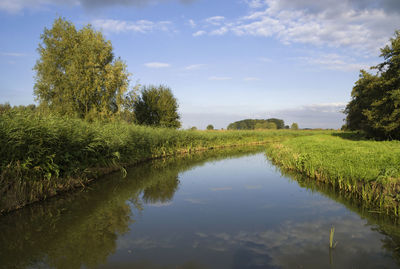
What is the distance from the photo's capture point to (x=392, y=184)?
7922 millimetres

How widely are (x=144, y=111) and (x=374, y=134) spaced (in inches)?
1179

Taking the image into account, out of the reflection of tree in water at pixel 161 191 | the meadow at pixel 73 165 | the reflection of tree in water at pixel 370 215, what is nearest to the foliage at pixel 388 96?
the meadow at pixel 73 165

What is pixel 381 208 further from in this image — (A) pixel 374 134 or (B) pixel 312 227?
(A) pixel 374 134

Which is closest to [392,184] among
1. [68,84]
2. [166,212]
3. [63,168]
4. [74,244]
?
[166,212]

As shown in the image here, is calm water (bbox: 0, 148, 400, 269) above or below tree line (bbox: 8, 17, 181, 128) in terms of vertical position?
below

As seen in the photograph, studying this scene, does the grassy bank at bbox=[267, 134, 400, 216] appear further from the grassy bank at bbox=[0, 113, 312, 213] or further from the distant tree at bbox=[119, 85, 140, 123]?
the distant tree at bbox=[119, 85, 140, 123]

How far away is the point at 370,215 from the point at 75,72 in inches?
1151

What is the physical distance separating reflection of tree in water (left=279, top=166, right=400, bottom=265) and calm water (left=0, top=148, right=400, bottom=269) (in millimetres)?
34

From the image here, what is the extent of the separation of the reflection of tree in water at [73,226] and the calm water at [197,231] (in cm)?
2

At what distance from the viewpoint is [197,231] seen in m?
6.69

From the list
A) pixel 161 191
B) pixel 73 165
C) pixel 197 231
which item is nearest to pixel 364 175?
pixel 197 231

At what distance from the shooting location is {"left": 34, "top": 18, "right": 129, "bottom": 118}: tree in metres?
28.2

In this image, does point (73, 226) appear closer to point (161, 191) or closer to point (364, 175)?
point (161, 191)

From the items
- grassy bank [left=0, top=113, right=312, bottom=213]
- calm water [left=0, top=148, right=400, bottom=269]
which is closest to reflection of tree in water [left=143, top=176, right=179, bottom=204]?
calm water [left=0, top=148, right=400, bottom=269]
